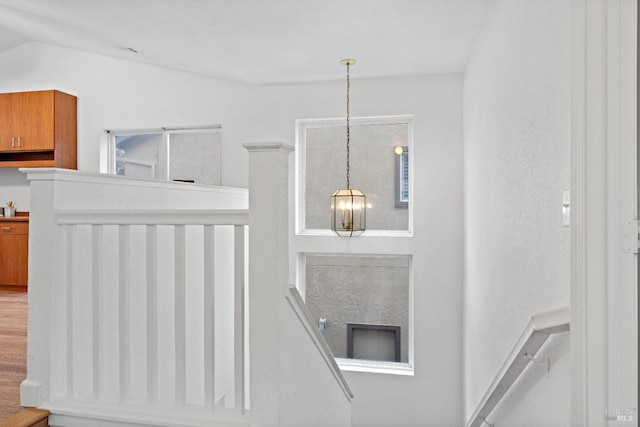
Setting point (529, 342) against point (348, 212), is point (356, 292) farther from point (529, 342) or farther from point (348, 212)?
point (529, 342)

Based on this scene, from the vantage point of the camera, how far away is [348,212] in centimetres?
450

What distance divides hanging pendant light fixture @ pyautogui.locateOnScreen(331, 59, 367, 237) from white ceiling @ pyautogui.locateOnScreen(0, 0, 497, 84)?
797 millimetres

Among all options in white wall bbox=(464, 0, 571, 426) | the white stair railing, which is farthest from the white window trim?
the white stair railing

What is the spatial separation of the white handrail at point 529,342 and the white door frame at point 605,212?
0.14 m

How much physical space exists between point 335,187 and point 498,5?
99.6 inches

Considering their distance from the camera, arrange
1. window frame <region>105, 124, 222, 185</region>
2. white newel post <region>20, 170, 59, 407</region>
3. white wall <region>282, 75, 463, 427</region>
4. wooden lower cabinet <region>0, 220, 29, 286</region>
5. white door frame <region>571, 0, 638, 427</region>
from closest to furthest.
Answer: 1. white door frame <region>571, 0, 638, 427</region>
2. white newel post <region>20, 170, 59, 407</region>
3. white wall <region>282, 75, 463, 427</region>
4. wooden lower cabinet <region>0, 220, 29, 286</region>
5. window frame <region>105, 124, 222, 185</region>

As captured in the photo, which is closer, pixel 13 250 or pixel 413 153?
pixel 413 153

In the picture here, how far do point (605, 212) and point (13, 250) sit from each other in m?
5.51

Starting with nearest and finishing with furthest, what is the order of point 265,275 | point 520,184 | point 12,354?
point 265,275 → point 520,184 → point 12,354

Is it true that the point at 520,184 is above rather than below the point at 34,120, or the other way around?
below

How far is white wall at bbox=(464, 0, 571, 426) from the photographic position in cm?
145

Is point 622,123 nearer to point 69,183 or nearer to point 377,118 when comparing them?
point 69,183

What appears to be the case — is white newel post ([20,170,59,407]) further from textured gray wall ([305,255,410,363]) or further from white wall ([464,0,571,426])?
textured gray wall ([305,255,410,363])

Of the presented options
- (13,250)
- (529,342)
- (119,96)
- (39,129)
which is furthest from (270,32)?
(13,250)
